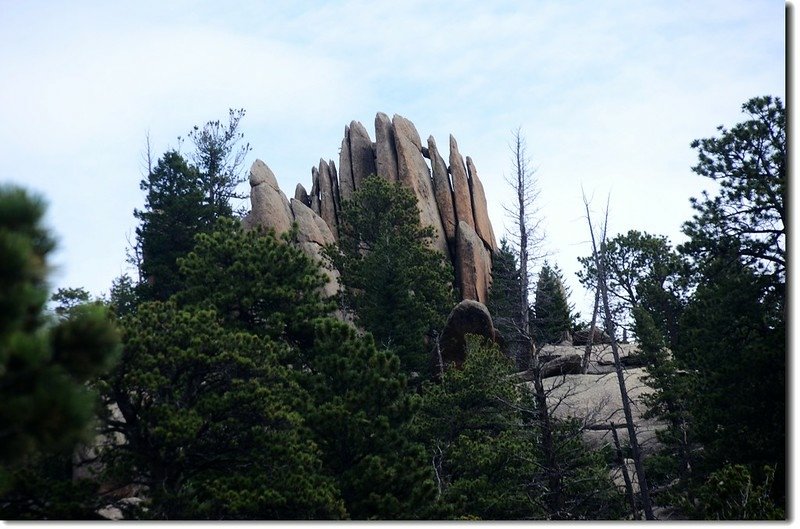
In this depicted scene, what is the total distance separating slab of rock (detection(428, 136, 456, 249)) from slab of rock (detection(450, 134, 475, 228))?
0.19 meters

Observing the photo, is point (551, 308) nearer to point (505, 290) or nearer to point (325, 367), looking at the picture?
point (505, 290)

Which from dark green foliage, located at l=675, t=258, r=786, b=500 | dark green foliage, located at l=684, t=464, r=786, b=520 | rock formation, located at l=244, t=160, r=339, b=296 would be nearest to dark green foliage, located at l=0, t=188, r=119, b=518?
dark green foliage, located at l=684, t=464, r=786, b=520

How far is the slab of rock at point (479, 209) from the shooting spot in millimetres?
26081

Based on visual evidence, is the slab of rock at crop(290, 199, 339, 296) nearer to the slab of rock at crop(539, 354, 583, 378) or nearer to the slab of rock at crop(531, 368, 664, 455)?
the slab of rock at crop(539, 354, 583, 378)

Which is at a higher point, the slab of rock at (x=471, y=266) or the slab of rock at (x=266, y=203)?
the slab of rock at (x=266, y=203)

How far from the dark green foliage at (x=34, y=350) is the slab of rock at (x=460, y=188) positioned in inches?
896

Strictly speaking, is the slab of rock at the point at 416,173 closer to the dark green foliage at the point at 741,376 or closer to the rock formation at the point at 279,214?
the rock formation at the point at 279,214

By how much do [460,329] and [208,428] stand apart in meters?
9.64

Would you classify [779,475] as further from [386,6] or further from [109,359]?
[109,359]

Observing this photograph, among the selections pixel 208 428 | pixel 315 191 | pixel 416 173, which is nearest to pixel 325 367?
pixel 208 428

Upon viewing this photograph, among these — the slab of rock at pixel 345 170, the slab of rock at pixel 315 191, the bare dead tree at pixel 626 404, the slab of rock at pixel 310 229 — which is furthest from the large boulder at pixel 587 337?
the bare dead tree at pixel 626 404

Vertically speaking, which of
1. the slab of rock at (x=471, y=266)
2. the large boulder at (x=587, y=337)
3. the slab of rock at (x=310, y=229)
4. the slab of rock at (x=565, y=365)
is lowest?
the slab of rock at (x=565, y=365)

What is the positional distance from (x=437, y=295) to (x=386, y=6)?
10.2m

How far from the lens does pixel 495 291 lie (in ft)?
74.8
